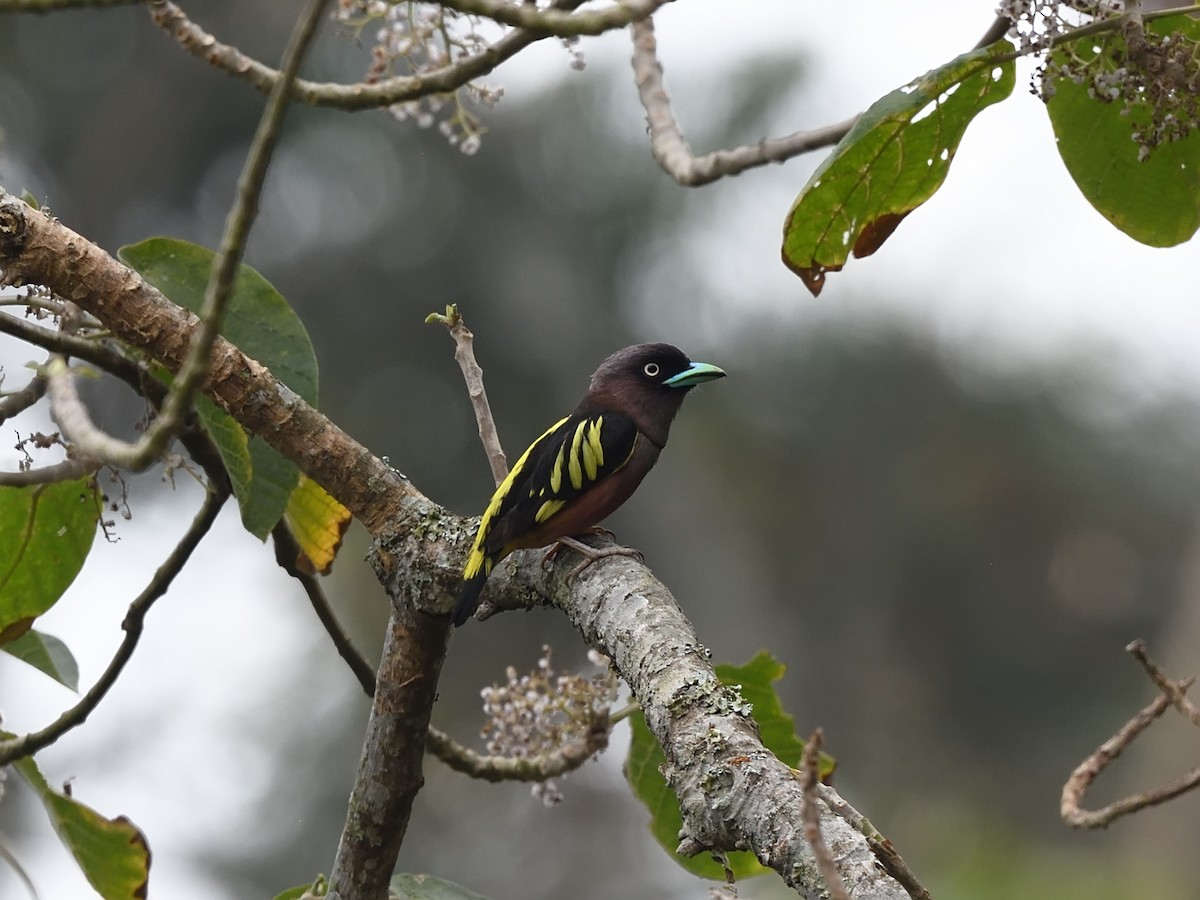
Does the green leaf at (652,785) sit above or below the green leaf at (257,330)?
below

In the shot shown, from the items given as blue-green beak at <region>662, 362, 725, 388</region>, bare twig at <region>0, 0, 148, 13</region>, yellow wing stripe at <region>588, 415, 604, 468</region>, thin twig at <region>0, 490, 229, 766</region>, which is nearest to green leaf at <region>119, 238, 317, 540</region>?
thin twig at <region>0, 490, 229, 766</region>

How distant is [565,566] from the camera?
236 cm

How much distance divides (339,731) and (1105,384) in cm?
720

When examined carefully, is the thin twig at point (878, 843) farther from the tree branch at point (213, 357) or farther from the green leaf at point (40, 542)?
the green leaf at point (40, 542)

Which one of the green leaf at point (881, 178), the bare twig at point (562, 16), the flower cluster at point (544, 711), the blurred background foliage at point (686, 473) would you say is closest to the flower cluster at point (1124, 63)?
the green leaf at point (881, 178)

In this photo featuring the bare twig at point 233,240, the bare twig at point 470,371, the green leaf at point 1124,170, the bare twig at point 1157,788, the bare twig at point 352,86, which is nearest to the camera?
the bare twig at point 233,240

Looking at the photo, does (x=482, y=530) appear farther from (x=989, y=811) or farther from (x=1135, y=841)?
(x=989, y=811)

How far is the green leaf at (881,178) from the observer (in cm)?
205

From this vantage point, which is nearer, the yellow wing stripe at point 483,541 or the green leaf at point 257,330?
the yellow wing stripe at point 483,541

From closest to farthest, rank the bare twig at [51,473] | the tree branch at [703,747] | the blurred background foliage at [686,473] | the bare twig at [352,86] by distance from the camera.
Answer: the tree branch at [703,747] → the bare twig at [352,86] → the bare twig at [51,473] → the blurred background foliage at [686,473]

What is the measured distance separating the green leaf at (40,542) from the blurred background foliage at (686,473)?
7.74m

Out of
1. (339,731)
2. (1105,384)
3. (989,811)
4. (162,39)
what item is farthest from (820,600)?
(162,39)

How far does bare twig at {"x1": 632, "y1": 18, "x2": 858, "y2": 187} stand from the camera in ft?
6.84

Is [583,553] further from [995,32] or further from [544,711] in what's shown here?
[995,32]
